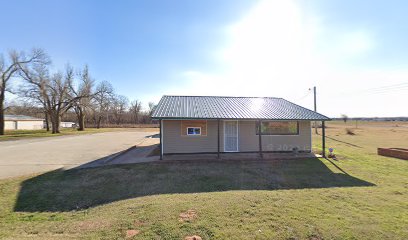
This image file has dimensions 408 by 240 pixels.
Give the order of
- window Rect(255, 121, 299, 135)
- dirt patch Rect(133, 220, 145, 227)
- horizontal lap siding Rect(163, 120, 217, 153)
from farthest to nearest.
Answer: window Rect(255, 121, 299, 135), horizontal lap siding Rect(163, 120, 217, 153), dirt patch Rect(133, 220, 145, 227)

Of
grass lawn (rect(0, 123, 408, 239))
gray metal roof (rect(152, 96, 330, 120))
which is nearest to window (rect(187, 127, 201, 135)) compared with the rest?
gray metal roof (rect(152, 96, 330, 120))

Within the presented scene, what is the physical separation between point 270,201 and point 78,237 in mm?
4157

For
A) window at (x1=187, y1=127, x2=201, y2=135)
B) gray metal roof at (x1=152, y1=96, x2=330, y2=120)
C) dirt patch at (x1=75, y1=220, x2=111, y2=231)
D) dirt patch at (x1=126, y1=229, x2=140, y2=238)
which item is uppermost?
gray metal roof at (x1=152, y1=96, x2=330, y2=120)

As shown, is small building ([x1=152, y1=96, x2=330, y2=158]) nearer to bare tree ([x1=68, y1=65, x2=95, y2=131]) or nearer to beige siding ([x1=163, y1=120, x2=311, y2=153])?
beige siding ([x1=163, y1=120, x2=311, y2=153])

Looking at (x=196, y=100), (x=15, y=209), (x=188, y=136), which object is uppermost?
(x=196, y=100)

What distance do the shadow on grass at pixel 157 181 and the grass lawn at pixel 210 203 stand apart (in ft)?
0.10

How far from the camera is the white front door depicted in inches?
484

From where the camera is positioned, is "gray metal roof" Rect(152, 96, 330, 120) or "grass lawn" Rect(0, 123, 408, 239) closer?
"grass lawn" Rect(0, 123, 408, 239)

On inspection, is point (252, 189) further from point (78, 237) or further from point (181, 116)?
point (181, 116)

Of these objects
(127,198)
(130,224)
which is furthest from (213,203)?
(127,198)

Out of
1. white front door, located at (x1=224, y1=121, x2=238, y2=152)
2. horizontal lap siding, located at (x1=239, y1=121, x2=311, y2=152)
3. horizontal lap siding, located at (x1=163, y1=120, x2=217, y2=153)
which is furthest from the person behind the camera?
horizontal lap siding, located at (x1=239, y1=121, x2=311, y2=152)

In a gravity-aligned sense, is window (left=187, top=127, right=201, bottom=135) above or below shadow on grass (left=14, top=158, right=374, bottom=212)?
above

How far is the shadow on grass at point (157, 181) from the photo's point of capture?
6039 millimetres

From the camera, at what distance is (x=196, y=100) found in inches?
572
